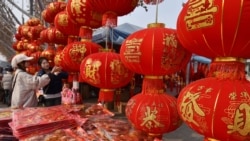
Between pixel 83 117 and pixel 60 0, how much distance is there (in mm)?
2470

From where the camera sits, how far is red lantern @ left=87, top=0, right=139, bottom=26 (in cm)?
218

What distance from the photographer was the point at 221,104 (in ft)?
3.65

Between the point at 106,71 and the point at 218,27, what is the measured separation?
1.16 meters

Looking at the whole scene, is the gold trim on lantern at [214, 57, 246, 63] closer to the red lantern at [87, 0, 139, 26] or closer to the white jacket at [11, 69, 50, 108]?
the red lantern at [87, 0, 139, 26]

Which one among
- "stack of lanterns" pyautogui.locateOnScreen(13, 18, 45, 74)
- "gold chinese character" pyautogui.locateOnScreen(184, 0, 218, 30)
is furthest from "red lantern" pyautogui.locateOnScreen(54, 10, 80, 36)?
"stack of lanterns" pyautogui.locateOnScreen(13, 18, 45, 74)

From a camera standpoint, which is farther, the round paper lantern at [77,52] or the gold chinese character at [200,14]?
the round paper lantern at [77,52]

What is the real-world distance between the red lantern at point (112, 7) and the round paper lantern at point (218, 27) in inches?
41.6

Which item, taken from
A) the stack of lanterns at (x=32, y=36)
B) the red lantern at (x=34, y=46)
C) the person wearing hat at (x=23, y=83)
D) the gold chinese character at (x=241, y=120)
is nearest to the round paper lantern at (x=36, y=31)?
the stack of lanterns at (x=32, y=36)

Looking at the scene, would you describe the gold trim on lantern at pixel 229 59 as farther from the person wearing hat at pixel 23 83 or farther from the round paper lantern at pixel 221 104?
the person wearing hat at pixel 23 83

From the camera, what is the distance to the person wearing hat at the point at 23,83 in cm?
275

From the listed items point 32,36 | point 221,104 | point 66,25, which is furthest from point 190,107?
point 32,36

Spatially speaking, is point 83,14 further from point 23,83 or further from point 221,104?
point 221,104

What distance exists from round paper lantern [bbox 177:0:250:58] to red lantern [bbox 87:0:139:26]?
106 cm

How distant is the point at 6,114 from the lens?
2309mm
